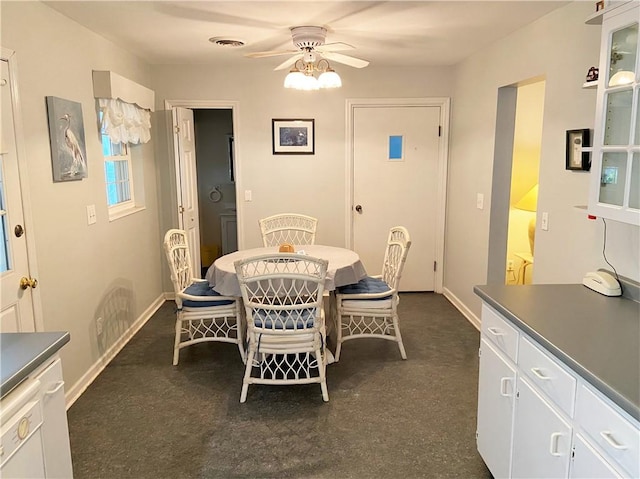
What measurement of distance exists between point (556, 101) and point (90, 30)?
303cm

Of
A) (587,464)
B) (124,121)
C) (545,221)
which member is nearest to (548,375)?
(587,464)

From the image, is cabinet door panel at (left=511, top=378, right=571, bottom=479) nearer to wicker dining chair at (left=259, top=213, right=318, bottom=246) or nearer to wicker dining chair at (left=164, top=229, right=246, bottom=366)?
wicker dining chair at (left=164, top=229, right=246, bottom=366)

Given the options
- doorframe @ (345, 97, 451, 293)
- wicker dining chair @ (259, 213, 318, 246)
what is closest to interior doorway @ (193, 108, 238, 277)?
wicker dining chair @ (259, 213, 318, 246)

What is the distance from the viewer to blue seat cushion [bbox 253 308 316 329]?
2.87 m

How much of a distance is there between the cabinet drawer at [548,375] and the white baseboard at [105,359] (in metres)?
2.54

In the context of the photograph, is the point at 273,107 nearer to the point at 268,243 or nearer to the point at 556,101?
the point at 268,243

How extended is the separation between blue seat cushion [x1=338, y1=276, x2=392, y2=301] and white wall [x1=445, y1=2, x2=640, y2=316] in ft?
3.18

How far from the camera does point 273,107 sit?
4.79 metres

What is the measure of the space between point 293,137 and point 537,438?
3727 millimetres

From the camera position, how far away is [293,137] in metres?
4.86

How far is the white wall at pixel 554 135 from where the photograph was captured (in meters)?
2.50

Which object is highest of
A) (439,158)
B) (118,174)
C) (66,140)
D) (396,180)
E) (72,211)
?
(66,140)

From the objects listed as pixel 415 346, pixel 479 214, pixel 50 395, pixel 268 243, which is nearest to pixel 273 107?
pixel 268 243

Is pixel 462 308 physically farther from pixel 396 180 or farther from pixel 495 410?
pixel 495 410
